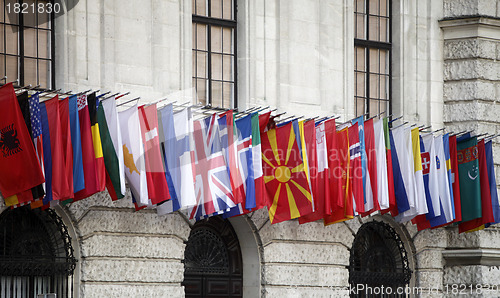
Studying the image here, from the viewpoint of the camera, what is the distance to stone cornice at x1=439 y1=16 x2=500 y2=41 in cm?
2945

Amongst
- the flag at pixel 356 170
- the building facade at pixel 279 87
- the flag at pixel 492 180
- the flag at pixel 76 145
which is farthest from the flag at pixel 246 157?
the flag at pixel 492 180

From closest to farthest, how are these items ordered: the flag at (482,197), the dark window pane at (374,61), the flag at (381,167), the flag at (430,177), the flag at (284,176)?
the flag at (284,176) < the flag at (381,167) < the flag at (430,177) < the flag at (482,197) < the dark window pane at (374,61)

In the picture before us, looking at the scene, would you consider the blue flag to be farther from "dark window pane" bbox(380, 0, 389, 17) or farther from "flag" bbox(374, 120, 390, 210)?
"dark window pane" bbox(380, 0, 389, 17)

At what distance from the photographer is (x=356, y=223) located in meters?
27.8

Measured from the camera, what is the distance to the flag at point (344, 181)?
25.8 metres

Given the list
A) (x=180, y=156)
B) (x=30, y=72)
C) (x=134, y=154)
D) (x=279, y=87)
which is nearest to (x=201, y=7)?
(x=279, y=87)

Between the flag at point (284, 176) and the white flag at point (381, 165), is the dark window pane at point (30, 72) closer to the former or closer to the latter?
the flag at point (284, 176)

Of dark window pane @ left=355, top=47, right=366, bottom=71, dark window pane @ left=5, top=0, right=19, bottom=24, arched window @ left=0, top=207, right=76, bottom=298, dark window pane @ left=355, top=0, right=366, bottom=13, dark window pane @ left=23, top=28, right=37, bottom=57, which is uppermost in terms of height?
dark window pane @ left=355, top=0, right=366, bottom=13

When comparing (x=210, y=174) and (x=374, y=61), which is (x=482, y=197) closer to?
(x=374, y=61)

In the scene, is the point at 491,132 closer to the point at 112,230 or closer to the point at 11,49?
the point at 112,230

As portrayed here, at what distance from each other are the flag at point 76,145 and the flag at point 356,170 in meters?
6.68

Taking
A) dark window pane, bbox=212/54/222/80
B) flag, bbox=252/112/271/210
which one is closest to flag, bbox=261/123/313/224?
flag, bbox=252/112/271/210

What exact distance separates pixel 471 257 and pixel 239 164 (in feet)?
25.3

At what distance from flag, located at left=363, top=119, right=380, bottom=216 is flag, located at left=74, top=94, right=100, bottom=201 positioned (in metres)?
6.94
